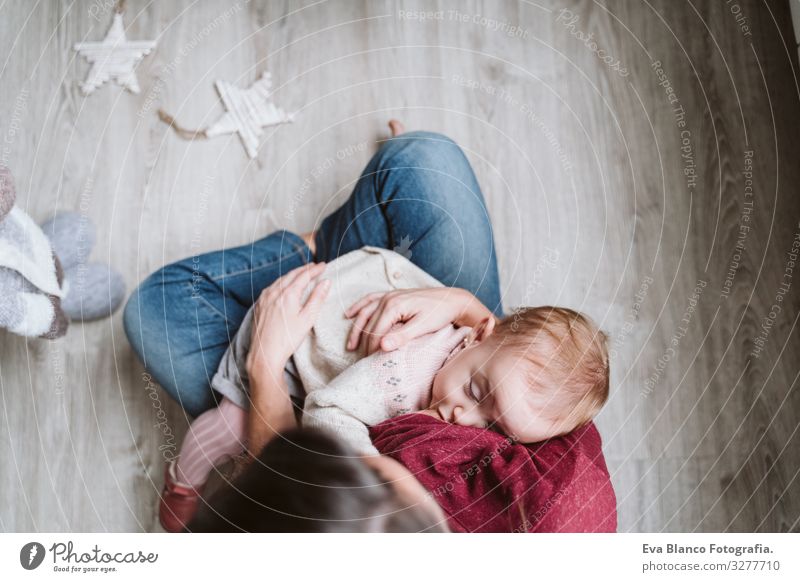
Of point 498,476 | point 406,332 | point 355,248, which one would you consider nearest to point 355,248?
point 355,248

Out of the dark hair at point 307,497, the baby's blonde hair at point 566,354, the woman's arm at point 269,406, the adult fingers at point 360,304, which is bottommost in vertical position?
the dark hair at point 307,497

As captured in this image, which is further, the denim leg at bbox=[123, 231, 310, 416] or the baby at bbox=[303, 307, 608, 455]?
the denim leg at bbox=[123, 231, 310, 416]

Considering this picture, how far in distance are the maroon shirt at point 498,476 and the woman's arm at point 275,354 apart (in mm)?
82

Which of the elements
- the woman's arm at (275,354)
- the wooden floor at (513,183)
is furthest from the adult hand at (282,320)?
the wooden floor at (513,183)

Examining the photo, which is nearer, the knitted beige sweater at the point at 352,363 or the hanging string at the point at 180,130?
the knitted beige sweater at the point at 352,363

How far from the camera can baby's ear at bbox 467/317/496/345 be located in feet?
1.39

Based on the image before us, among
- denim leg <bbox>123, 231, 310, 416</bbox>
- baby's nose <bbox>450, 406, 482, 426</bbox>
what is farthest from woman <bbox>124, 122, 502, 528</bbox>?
baby's nose <bbox>450, 406, 482, 426</bbox>

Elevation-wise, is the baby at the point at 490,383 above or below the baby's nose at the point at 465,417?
above

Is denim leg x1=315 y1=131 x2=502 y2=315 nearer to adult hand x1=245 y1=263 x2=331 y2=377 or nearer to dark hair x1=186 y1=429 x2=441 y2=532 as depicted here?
adult hand x1=245 y1=263 x2=331 y2=377

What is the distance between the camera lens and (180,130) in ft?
1.84

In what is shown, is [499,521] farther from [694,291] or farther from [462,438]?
[694,291]

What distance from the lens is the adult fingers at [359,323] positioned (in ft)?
1.48

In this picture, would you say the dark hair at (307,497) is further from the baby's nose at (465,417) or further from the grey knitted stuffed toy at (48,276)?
the grey knitted stuffed toy at (48,276)
